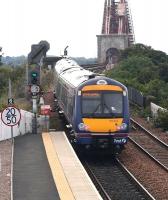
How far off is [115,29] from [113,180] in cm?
9051

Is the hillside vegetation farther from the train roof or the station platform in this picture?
the station platform

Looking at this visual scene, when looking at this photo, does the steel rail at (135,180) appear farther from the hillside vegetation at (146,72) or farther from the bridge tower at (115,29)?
the bridge tower at (115,29)

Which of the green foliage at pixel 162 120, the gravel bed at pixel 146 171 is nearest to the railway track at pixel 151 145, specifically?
the gravel bed at pixel 146 171

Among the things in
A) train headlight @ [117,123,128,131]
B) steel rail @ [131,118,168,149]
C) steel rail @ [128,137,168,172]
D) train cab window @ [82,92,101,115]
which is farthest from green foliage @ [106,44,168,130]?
train cab window @ [82,92,101,115]

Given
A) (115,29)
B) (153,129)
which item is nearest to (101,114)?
(153,129)

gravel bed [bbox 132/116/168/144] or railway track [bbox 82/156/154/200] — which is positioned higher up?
railway track [bbox 82/156/154/200]

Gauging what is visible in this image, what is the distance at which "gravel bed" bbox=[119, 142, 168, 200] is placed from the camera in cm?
1669

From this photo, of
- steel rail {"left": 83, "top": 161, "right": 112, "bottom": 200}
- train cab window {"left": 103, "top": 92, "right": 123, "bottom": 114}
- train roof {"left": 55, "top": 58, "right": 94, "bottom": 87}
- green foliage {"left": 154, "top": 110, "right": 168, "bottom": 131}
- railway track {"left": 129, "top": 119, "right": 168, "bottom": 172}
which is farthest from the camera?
green foliage {"left": 154, "top": 110, "right": 168, "bottom": 131}

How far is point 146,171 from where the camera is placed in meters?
19.4

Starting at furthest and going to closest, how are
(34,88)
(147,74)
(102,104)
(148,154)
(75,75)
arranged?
(147,74), (75,75), (34,88), (148,154), (102,104)

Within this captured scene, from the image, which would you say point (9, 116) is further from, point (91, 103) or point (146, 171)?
point (146, 171)

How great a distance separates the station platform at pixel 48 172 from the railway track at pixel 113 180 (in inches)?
24.3

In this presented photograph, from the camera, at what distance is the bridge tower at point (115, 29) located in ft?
325

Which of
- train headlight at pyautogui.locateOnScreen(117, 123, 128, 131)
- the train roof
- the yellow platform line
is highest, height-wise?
the train roof
